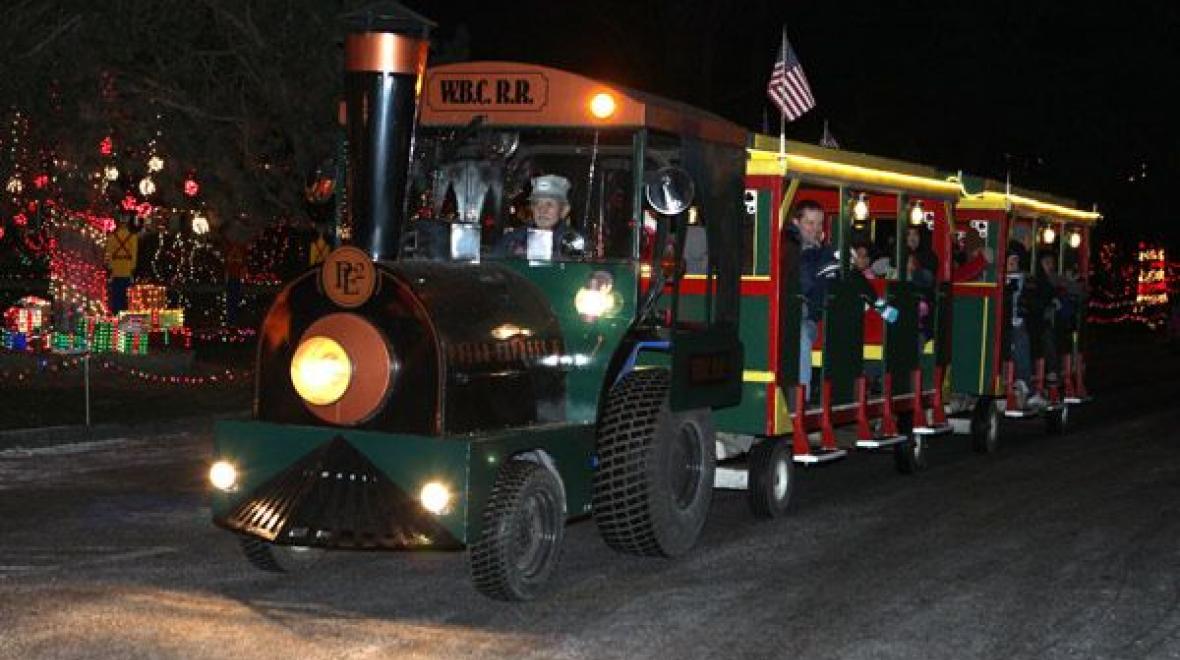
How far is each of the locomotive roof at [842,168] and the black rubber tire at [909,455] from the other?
2.06m

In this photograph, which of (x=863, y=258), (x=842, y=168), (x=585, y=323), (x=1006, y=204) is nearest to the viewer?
(x=585, y=323)

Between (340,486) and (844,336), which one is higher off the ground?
(844,336)

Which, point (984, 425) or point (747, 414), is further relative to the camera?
point (984, 425)

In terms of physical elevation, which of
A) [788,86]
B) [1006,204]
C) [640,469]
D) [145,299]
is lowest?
[640,469]

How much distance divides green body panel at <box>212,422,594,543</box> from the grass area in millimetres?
8111

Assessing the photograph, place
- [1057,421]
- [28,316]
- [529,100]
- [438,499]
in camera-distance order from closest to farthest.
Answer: [438,499]
[529,100]
[1057,421]
[28,316]

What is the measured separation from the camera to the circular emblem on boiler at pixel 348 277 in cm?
820

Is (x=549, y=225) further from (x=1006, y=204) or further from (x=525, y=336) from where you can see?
(x=1006, y=204)

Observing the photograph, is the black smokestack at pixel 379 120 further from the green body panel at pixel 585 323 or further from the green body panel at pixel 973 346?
the green body panel at pixel 973 346

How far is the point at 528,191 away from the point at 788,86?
7059mm

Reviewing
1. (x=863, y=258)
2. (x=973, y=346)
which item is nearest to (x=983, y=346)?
(x=973, y=346)

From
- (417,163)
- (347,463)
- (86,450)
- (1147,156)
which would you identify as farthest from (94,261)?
(1147,156)

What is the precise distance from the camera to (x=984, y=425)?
16219 mm

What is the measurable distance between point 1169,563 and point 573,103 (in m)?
4.43
